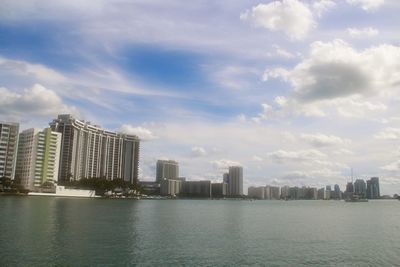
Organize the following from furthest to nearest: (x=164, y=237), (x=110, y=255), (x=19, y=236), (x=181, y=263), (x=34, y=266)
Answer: (x=164, y=237) < (x=19, y=236) < (x=110, y=255) < (x=181, y=263) < (x=34, y=266)

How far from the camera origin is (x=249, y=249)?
52750mm

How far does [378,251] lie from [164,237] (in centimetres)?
3161

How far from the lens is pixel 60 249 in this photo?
47.9 metres

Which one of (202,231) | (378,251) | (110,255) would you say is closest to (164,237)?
(202,231)

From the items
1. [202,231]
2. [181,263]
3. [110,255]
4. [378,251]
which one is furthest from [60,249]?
[378,251]

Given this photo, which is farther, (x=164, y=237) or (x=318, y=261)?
(x=164, y=237)

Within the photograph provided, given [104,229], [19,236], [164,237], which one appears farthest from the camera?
[104,229]

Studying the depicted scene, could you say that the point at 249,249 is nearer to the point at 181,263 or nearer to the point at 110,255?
the point at 181,263

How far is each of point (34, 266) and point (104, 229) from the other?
32.7 m

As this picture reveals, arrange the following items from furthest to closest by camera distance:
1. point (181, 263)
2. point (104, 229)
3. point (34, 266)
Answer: point (104, 229), point (181, 263), point (34, 266)

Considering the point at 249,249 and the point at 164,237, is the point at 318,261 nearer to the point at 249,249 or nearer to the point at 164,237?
the point at 249,249

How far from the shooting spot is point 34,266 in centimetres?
3869

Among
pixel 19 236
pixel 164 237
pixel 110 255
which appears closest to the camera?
pixel 110 255

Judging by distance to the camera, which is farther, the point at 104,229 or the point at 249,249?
the point at 104,229
